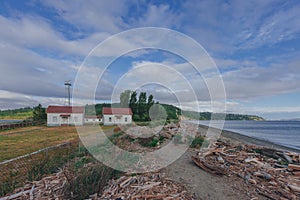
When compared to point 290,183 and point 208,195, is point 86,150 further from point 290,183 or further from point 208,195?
point 290,183

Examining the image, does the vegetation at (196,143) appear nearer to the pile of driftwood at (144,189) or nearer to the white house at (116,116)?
the pile of driftwood at (144,189)

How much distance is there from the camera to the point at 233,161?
631 cm

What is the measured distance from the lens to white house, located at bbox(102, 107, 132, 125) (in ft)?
96.4

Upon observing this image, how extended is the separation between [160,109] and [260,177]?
11.3m

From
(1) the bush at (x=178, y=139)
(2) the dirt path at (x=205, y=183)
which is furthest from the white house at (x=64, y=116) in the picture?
(2) the dirt path at (x=205, y=183)

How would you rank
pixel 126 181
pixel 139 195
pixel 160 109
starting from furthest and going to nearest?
pixel 160 109
pixel 126 181
pixel 139 195

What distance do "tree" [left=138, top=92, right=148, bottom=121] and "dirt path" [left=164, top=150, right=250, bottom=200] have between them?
33.1 ft

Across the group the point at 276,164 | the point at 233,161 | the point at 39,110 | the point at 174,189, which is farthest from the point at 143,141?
the point at 39,110

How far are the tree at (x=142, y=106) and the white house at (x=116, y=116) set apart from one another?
9506mm

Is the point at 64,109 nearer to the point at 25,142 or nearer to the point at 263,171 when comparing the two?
the point at 25,142

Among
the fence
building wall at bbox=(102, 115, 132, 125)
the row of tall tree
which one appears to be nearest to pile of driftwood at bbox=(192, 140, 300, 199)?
the fence

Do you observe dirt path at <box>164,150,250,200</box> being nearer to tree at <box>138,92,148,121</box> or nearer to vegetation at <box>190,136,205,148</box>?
vegetation at <box>190,136,205,148</box>

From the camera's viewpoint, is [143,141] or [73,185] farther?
[143,141]


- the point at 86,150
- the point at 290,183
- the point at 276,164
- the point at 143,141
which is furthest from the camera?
the point at 143,141
